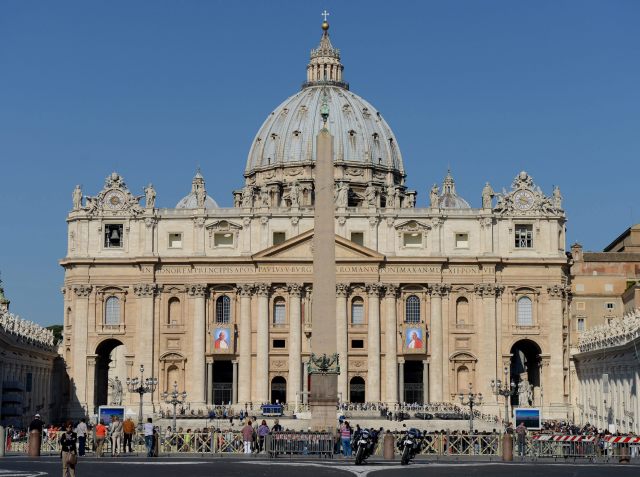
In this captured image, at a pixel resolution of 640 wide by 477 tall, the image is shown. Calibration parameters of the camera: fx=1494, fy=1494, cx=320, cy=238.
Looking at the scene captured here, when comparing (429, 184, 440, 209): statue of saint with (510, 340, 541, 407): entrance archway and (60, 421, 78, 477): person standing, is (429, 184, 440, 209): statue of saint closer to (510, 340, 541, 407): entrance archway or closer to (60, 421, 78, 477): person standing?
(510, 340, 541, 407): entrance archway

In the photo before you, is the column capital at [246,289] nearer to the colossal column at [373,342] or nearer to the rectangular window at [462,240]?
the colossal column at [373,342]

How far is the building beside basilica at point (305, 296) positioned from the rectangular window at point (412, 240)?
110 mm

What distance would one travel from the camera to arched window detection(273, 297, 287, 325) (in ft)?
380

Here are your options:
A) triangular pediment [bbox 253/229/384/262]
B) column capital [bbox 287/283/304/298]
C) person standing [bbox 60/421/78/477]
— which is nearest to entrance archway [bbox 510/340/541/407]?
triangular pediment [bbox 253/229/384/262]

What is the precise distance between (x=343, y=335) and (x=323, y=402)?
53.9 metres

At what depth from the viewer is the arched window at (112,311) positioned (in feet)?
383

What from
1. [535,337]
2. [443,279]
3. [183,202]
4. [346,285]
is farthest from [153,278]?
[183,202]

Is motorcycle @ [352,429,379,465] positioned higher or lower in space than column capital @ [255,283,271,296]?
lower

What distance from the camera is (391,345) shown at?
375 feet

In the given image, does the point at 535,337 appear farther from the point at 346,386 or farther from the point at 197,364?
the point at 197,364

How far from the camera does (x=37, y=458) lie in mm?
56688

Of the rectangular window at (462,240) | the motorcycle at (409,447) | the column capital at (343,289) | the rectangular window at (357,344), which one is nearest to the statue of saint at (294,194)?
the column capital at (343,289)

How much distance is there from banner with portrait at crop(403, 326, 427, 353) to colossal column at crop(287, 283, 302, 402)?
8.17 m

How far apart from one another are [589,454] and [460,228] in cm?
5606
